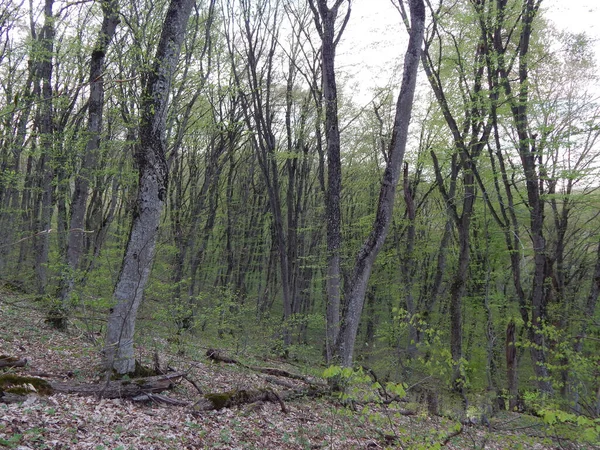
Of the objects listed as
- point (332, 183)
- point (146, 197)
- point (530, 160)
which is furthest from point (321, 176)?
point (146, 197)

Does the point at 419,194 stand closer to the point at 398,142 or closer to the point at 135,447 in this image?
the point at 398,142

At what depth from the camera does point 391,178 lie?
6.43 metres

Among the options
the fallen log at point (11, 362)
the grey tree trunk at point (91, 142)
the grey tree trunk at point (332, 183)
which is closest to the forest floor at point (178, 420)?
the fallen log at point (11, 362)

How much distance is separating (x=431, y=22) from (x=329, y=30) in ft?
13.9

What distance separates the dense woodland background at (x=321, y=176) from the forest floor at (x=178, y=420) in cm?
80

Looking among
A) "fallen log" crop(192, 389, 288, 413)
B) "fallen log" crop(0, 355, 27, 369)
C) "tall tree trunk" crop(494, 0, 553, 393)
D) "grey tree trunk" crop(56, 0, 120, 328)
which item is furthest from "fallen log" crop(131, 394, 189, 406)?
"tall tree trunk" crop(494, 0, 553, 393)

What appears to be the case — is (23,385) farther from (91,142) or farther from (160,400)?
(91,142)

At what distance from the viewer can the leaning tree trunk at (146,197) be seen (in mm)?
5789

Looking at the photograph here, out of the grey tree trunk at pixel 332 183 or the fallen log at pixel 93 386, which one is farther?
the grey tree trunk at pixel 332 183

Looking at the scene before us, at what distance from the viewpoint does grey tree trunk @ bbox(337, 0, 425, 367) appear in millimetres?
6465

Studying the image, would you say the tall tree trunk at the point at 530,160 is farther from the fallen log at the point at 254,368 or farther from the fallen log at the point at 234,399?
the fallen log at the point at 234,399

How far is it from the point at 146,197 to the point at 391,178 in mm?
3747

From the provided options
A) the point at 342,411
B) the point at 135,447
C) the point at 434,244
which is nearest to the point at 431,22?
the point at 434,244

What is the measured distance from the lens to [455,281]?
1019 centimetres
